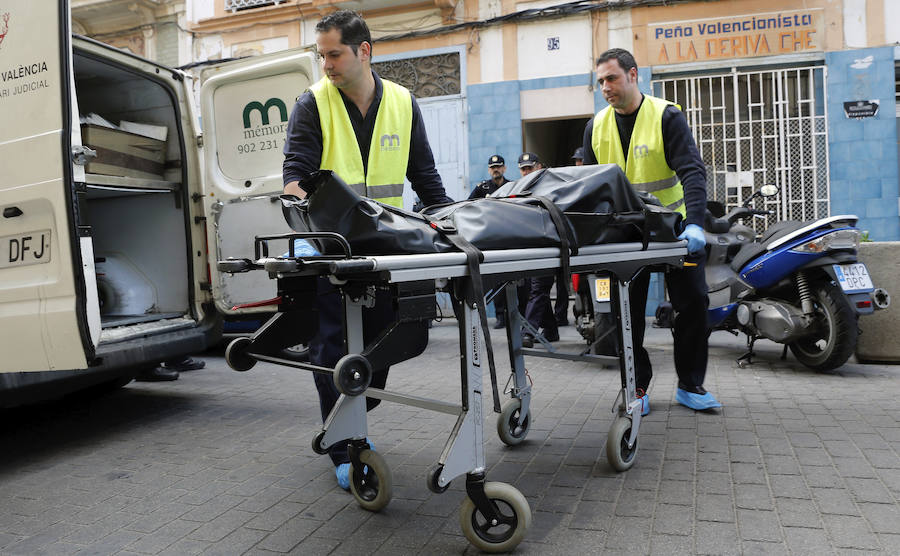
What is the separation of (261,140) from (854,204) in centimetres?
703

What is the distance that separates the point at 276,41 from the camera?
11.0 m

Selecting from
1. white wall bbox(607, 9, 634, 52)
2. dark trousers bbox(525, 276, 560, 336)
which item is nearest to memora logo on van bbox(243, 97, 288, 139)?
dark trousers bbox(525, 276, 560, 336)

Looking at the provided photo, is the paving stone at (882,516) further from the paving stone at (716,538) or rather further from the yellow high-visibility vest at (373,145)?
the yellow high-visibility vest at (373,145)

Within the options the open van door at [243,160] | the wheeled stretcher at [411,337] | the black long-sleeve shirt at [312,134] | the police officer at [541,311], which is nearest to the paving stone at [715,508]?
the wheeled stretcher at [411,337]

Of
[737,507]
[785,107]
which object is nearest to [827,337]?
[737,507]

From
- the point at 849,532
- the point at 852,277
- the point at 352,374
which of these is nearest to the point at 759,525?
the point at 849,532

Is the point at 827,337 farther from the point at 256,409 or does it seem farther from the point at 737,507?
the point at 256,409

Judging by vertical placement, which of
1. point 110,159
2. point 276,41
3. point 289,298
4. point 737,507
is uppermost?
point 276,41

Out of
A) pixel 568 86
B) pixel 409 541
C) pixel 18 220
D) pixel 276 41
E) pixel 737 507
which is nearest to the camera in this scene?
pixel 409 541

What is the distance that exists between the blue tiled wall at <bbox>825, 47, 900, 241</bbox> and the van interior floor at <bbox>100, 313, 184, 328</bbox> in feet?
25.2

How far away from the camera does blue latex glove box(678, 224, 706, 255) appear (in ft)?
11.9

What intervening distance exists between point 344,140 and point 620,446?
70.5 inches

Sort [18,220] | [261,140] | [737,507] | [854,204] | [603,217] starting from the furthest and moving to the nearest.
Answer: [854,204]
[261,140]
[18,220]
[603,217]
[737,507]

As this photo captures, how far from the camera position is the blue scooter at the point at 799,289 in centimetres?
497
